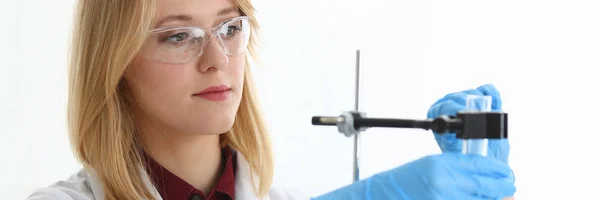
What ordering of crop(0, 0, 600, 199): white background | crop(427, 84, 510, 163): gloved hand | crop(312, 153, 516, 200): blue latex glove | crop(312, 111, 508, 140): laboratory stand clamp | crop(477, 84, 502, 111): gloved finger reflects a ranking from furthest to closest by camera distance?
crop(0, 0, 600, 199): white background → crop(477, 84, 502, 111): gloved finger → crop(427, 84, 510, 163): gloved hand → crop(312, 153, 516, 200): blue latex glove → crop(312, 111, 508, 140): laboratory stand clamp

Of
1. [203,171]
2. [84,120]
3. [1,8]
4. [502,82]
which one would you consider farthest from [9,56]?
[502,82]

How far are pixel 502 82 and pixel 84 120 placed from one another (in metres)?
1.76

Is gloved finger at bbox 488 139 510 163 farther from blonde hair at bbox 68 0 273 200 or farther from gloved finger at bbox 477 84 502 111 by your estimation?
blonde hair at bbox 68 0 273 200

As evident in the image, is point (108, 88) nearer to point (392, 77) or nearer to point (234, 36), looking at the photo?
point (234, 36)

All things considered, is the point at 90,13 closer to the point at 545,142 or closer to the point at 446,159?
the point at 446,159

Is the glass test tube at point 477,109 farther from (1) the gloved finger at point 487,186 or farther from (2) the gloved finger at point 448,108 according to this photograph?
(2) the gloved finger at point 448,108

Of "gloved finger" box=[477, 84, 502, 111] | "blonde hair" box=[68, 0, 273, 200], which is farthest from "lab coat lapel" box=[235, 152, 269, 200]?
"gloved finger" box=[477, 84, 502, 111]

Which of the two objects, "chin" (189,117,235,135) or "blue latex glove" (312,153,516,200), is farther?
"chin" (189,117,235,135)

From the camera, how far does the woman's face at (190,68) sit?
5.55 ft

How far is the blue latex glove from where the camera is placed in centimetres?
131

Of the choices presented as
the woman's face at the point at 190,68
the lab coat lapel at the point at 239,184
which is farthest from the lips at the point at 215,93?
the lab coat lapel at the point at 239,184

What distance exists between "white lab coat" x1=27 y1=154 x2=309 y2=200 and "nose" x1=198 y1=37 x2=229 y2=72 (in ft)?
0.99

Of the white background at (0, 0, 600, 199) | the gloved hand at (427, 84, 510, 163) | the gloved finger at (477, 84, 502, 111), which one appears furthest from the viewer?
the white background at (0, 0, 600, 199)

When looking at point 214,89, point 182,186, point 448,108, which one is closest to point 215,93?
point 214,89
